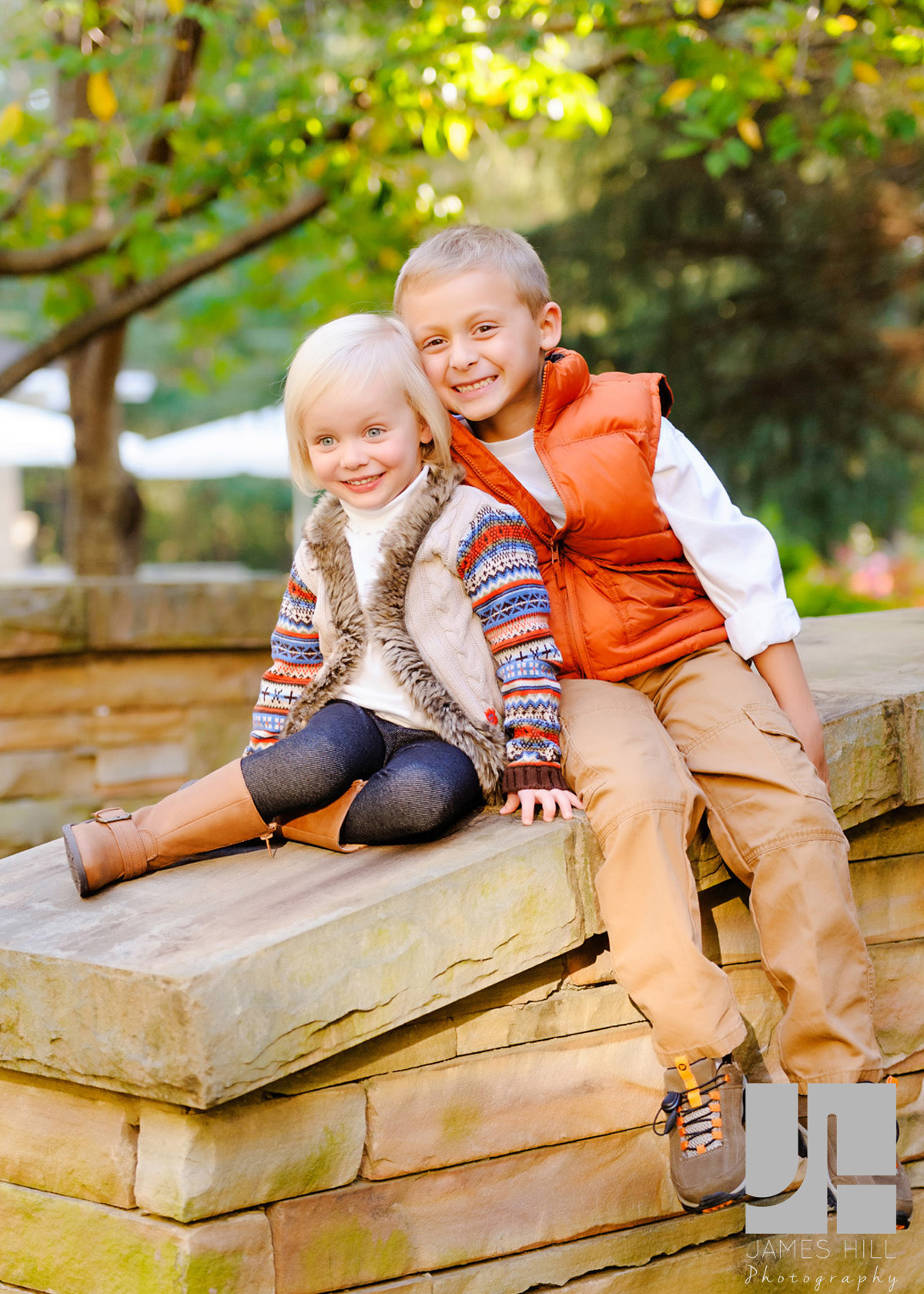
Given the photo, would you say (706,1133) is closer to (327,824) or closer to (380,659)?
(327,824)

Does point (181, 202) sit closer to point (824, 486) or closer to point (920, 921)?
point (920, 921)

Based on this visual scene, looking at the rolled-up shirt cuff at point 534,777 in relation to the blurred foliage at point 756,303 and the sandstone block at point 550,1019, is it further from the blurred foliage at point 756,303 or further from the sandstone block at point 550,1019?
the blurred foliage at point 756,303

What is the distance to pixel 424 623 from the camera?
7.11ft

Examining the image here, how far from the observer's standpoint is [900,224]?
8.29 m

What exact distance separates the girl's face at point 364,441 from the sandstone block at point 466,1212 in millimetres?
1143

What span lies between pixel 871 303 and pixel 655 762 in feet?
24.7

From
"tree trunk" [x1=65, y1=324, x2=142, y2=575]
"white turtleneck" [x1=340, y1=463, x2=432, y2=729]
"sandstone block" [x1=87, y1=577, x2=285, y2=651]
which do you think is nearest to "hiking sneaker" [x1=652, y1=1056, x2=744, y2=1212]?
"white turtleneck" [x1=340, y1=463, x2=432, y2=729]

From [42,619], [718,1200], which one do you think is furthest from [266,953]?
[42,619]

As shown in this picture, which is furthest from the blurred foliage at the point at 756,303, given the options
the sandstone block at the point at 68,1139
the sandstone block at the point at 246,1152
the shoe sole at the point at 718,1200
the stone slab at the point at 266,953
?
the sandstone block at the point at 68,1139

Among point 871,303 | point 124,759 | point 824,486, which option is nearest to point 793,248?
point 871,303

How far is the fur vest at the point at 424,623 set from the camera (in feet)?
6.93

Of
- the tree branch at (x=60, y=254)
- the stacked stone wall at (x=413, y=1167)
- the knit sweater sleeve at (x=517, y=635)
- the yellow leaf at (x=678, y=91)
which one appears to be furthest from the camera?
the tree branch at (x=60, y=254)

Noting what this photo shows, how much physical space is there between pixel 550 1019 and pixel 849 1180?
53 centimetres

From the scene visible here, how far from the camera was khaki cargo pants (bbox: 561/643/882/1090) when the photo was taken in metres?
1.87
